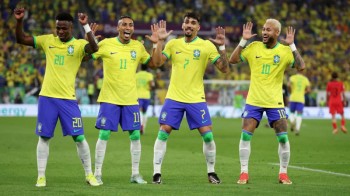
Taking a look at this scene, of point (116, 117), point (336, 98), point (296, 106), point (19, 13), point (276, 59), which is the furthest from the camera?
point (336, 98)

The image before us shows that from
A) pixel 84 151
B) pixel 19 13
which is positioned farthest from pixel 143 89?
pixel 19 13

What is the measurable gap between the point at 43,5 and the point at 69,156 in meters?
26.2

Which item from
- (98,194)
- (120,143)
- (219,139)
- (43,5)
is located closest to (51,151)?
(120,143)

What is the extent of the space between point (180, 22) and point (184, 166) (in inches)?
1212

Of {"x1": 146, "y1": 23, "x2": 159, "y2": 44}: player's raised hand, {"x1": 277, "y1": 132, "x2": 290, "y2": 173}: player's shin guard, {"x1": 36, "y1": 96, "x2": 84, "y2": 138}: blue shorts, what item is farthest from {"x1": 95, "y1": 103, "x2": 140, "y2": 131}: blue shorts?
{"x1": 277, "y1": 132, "x2": 290, "y2": 173}: player's shin guard

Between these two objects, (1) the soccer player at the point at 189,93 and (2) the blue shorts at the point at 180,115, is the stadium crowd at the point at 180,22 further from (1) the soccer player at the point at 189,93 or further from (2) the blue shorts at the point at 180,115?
(2) the blue shorts at the point at 180,115

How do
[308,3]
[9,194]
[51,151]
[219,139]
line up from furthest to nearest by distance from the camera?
1. [308,3]
2. [219,139]
3. [51,151]
4. [9,194]

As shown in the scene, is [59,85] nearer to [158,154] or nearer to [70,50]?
[70,50]

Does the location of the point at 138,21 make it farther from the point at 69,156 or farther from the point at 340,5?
the point at 69,156

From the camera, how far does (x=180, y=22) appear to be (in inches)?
1855

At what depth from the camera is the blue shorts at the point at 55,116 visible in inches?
494

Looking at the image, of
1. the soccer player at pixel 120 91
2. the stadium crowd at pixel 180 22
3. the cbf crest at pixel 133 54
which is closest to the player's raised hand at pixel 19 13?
the soccer player at pixel 120 91

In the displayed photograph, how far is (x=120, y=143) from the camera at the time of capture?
23516 mm

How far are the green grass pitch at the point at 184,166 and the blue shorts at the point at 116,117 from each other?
3.07 ft
